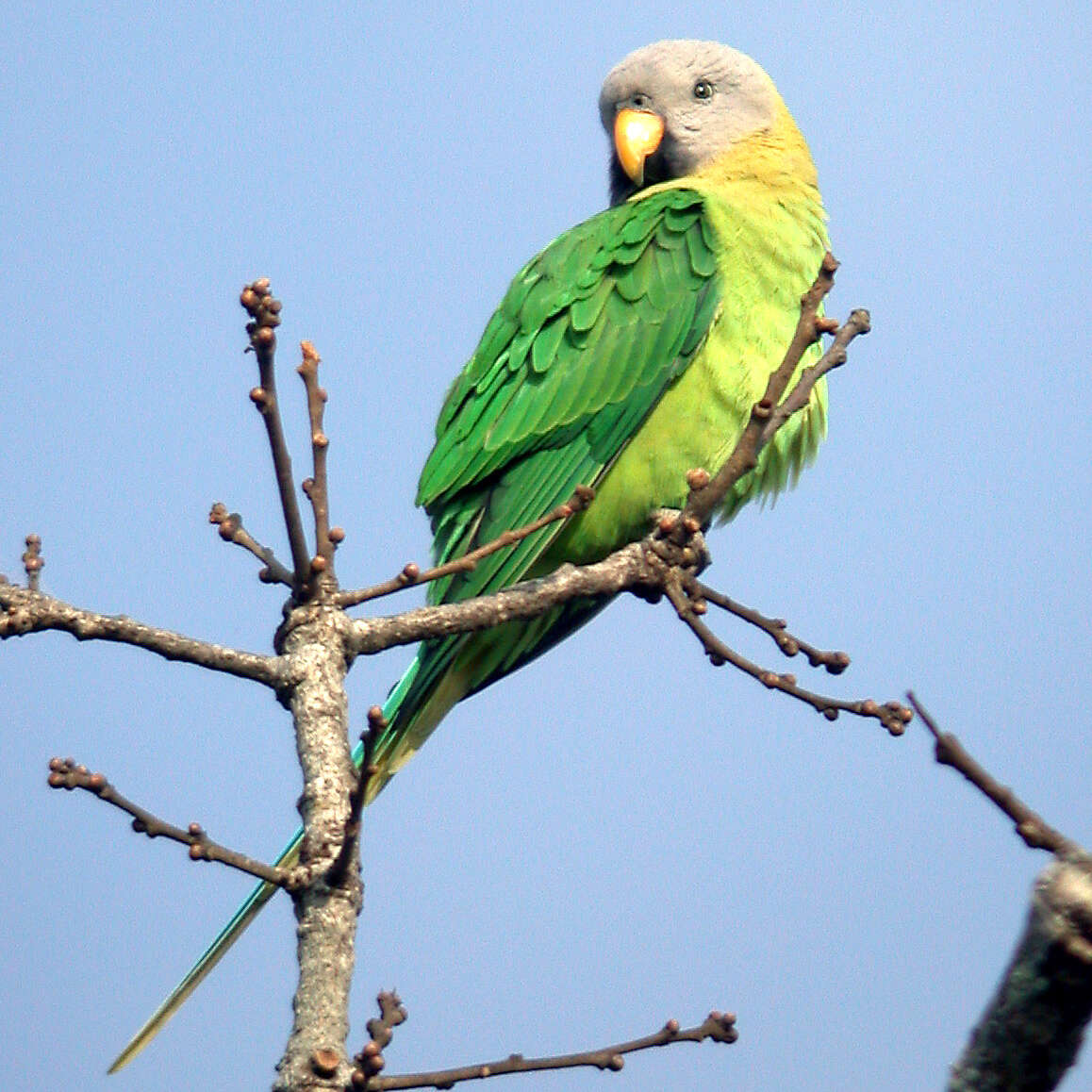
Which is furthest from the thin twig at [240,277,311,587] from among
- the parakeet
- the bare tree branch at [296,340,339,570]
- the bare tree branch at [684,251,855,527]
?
the parakeet

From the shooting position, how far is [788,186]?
512 cm

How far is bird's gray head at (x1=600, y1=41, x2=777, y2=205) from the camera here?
546 centimetres

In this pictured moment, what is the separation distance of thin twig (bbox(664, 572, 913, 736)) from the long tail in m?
0.80

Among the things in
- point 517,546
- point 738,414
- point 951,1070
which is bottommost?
point 951,1070

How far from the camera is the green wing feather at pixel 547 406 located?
4277 mm

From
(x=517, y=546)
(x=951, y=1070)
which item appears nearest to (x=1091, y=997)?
(x=951, y=1070)

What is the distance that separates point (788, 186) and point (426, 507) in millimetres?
1743

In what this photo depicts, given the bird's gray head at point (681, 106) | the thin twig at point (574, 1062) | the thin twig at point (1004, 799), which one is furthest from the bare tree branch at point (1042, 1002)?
the bird's gray head at point (681, 106)

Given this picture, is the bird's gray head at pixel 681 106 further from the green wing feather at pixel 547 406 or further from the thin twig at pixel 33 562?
the thin twig at pixel 33 562

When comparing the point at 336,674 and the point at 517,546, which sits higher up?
the point at 517,546

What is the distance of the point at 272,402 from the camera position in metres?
2.67

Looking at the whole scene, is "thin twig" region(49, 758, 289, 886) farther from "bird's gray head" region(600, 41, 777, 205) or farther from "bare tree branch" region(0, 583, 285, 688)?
"bird's gray head" region(600, 41, 777, 205)

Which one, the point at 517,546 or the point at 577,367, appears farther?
the point at 577,367

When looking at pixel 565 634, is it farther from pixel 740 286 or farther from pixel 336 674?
pixel 336 674
